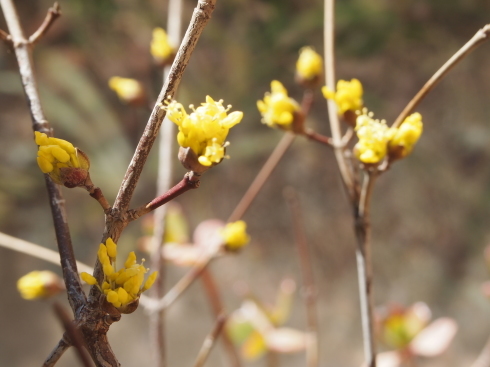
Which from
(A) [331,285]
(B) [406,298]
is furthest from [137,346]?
(B) [406,298]

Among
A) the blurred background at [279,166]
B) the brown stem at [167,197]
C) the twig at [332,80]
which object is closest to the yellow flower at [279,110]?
the twig at [332,80]

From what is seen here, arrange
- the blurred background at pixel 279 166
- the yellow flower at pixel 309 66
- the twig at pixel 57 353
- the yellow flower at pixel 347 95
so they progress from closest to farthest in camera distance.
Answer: the twig at pixel 57 353, the yellow flower at pixel 347 95, the yellow flower at pixel 309 66, the blurred background at pixel 279 166

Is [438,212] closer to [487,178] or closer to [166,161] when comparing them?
[487,178]

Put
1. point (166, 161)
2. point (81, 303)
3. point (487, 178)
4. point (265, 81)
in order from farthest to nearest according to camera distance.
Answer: point (265, 81)
point (487, 178)
point (166, 161)
point (81, 303)

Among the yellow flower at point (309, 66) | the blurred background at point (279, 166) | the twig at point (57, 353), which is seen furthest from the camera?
the blurred background at point (279, 166)

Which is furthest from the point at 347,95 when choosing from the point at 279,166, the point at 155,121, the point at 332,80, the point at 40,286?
the point at 279,166

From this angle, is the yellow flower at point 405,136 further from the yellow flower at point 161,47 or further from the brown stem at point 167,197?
the yellow flower at point 161,47
